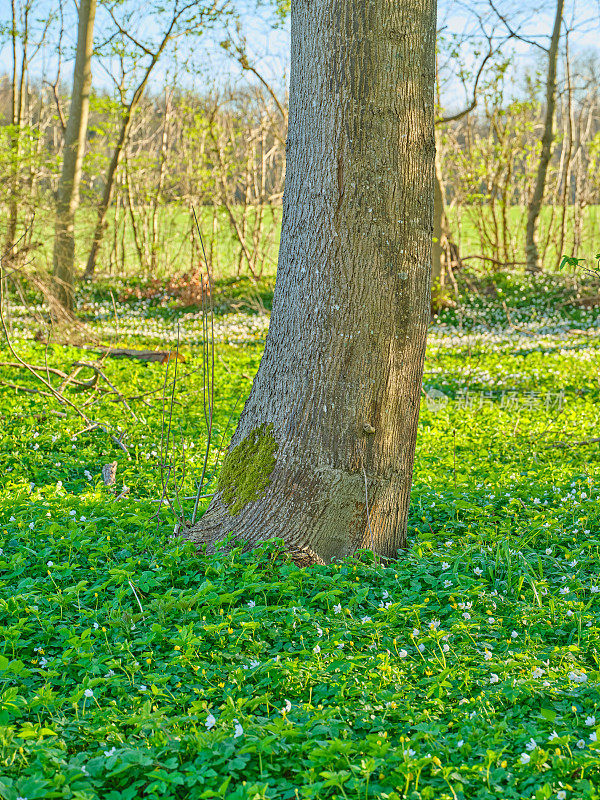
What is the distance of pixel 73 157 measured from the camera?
12086mm

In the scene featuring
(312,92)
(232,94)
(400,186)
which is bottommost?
(400,186)

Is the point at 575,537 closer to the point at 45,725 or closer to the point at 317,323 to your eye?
the point at 317,323

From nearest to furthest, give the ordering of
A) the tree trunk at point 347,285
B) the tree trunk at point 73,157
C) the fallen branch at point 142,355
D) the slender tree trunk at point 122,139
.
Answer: the tree trunk at point 347,285
the fallen branch at point 142,355
the tree trunk at point 73,157
the slender tree trunk at point 122,139

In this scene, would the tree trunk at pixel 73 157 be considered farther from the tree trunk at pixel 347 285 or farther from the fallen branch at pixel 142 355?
the tree trunk at pixel 347 285

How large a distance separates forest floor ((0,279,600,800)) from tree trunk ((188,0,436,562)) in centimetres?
35

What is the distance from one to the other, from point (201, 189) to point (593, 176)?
35.4 feet

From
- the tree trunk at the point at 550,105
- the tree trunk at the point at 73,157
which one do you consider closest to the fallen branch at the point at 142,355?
the tree trunk at the point at 73,157

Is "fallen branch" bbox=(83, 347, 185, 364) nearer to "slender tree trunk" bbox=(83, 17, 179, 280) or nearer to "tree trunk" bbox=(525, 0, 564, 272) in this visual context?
"slender tree trunk" bbox=(83, 17, 179, 280)

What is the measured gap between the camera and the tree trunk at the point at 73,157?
12.0 meters

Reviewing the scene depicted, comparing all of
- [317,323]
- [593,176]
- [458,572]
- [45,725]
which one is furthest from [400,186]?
[593,176]

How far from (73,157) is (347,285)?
1042 centimetres

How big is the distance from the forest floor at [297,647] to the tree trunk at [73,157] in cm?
731

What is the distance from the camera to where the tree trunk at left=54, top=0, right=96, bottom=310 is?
471 inches

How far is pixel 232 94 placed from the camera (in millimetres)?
16766
